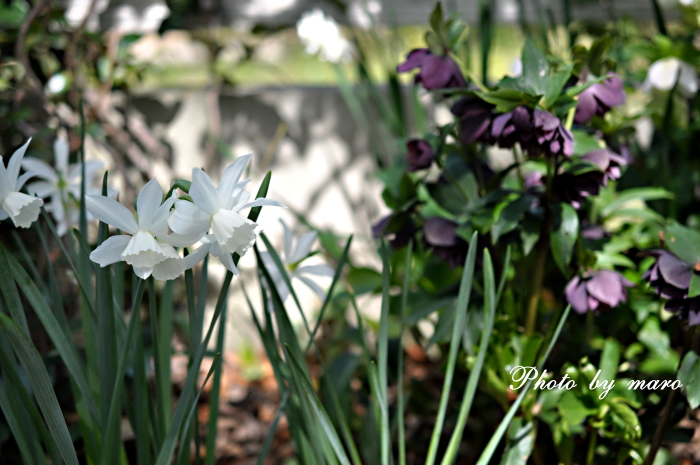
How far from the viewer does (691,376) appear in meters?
0.71

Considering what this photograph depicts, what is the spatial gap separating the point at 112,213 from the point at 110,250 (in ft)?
0.13

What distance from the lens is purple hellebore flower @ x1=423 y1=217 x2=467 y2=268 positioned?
2.69 ft

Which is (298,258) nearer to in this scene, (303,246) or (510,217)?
(303,246)

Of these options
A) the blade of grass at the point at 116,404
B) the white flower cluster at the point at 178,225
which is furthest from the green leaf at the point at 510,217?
the blade of grass at the point at 116,404

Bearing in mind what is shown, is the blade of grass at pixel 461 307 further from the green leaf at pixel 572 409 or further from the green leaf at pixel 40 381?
the green leaf at pixel 40 381

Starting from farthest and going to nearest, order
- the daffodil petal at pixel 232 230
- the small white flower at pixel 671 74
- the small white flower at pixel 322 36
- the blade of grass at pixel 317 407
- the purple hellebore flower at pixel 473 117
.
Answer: the small white flower at pixel 322 36 → the small white flower at pixel 671 74 → the purple hellebore flower at pixel 473 117 → the blade of grass at pixel 317 407 → the daffodil petal at pixel 232 230

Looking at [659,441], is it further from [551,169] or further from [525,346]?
[551,169]

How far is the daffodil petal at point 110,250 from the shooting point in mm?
533

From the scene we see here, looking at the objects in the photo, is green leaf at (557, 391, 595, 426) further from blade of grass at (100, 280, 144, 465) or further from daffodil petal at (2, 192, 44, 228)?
daffodil petal at (2, 192, 44, 228)

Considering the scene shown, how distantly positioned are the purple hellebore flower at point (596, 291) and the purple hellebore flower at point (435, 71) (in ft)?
1.16

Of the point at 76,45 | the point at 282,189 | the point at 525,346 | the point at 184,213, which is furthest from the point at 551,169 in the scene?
the point at 76,45

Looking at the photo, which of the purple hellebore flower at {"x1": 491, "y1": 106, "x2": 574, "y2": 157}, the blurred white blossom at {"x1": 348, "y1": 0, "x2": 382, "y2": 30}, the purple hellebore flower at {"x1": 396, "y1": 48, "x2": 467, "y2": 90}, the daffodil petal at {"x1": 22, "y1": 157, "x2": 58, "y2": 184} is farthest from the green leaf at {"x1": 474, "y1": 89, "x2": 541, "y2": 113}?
the blurred white blossom at {"x1": 348, "y1": 0, "x2": 382, "y2": 30}

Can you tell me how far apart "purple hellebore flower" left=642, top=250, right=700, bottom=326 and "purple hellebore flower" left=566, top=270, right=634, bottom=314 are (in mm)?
46

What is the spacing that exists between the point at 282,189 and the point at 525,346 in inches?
40.9
